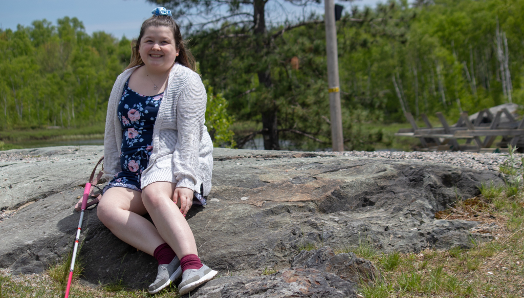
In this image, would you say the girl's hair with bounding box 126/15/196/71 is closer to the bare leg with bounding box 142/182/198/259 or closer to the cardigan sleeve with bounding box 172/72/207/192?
the cardigan sleeve with bounding box 172/72/207/192

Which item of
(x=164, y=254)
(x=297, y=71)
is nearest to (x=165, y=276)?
(x=164, y=254)

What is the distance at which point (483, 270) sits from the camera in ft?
8.13

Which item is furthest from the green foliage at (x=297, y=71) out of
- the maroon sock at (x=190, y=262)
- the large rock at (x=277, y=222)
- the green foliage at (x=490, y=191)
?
the maroon sock at (x=190, y=262)

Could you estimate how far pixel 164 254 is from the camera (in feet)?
7.88

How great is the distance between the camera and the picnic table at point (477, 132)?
11594 mm

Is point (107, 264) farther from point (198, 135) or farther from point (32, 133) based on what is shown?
point (32, 133)

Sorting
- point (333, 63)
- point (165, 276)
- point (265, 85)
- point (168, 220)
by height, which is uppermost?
point (333, 63)

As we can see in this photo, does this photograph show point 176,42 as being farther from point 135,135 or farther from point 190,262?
point 190,262

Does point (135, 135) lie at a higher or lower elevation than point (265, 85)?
lower

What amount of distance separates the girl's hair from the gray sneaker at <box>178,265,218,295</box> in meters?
1.49

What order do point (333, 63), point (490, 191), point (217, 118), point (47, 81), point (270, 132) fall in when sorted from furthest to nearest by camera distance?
1. point (47, 81)
2. point (270, 132)
3. point (217, 118)
4. point (333, 63)
5. point (490, 191)

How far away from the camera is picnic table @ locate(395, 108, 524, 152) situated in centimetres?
1159

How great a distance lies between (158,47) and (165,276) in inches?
56.6

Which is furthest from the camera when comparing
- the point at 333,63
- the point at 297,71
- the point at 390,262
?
the point at 297,71
